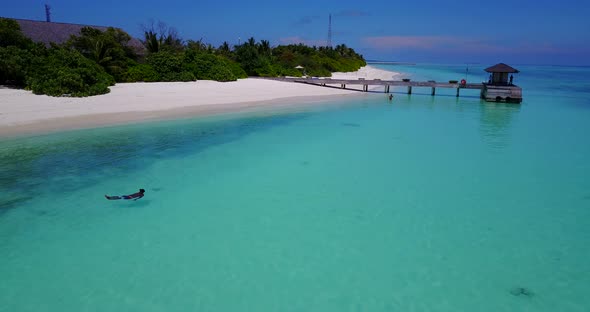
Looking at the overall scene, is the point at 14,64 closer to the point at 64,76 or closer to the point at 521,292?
the point at 64,76

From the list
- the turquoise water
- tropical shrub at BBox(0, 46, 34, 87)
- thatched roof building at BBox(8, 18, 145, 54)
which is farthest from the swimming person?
thatched roof building at BBox(8, 18, 145, 54)

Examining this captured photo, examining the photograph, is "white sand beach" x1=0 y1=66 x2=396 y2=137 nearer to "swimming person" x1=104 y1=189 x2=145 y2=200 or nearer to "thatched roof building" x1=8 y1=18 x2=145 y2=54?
"swimming person" x1=104 y1=189 x2=145 y2=200

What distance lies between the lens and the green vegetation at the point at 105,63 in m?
22.5

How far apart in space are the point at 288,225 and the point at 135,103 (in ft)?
61.4

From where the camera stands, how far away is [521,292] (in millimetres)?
→ 6375

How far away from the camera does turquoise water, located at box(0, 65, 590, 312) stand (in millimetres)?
6266

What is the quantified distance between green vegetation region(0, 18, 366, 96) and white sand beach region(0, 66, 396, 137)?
40.8 inches

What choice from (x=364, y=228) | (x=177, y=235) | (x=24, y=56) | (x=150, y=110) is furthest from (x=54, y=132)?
(x=364, y=228)

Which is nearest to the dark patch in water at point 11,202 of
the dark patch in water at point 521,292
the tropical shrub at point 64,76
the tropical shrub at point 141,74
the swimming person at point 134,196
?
the swimming person at point 134,196

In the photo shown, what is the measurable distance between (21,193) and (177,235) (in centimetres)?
500

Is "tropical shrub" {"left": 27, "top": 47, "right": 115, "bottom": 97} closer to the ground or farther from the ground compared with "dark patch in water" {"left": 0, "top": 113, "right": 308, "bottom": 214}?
farther from the ground

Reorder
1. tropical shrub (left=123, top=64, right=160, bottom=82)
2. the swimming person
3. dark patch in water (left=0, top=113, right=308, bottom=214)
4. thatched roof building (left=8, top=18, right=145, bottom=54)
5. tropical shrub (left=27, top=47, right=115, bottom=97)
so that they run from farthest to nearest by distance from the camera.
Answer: thatched roof building (left=8, top=18, right=145, bottom=54) < tropical shrub (left=123, top=64, right=160, bottom=82) < tropical shrub (left=27, top=47, right=115, bottom=97) < dark patch in water (left=0, top=113, right=308, bottom=214) < the swimming person

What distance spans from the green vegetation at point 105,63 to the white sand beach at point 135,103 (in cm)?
104

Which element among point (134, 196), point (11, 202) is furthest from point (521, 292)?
→ point (11, 202)
